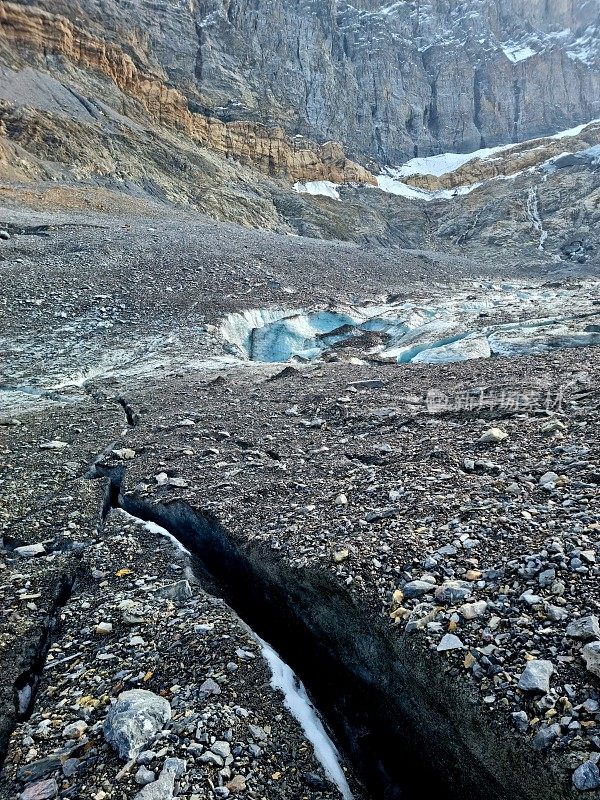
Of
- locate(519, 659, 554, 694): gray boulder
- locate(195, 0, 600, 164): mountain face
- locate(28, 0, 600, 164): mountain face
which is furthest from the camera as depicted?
locate(195, 0, 600, 164): mountain face

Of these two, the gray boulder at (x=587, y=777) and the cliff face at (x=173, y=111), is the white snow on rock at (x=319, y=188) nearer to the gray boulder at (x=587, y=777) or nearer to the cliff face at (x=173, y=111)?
the cliff face at (x=173, y=111)

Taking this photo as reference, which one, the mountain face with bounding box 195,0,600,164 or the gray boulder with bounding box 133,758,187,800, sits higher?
the mountain face with bounding box 195,0,600,164

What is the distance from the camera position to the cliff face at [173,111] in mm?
→ 35938

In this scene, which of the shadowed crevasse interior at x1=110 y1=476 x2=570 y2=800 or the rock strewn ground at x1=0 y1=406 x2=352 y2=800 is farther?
the rock strewn ground at x1=0 y1=406 x2=352 y2=800

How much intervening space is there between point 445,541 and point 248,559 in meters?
1.74

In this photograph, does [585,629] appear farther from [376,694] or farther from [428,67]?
[428,67]

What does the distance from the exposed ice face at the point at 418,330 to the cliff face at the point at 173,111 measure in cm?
3514

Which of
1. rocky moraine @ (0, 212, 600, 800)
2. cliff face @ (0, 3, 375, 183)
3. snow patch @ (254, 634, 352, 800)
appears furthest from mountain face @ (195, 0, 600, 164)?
snow patch @ (254, 634, 352, 800)

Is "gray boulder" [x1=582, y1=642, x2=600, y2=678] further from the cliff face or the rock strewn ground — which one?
the cliff face

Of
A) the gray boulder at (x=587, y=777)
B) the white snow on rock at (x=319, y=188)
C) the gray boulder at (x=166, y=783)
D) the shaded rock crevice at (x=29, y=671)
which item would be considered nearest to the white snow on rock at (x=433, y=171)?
the white snow on rock at (x=319, y=188)

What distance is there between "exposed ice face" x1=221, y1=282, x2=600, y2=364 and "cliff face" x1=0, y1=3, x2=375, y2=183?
35144 mm

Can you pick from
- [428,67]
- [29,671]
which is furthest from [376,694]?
[428,67]

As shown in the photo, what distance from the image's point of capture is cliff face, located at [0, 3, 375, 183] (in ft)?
118

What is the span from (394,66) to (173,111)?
5044 cm
